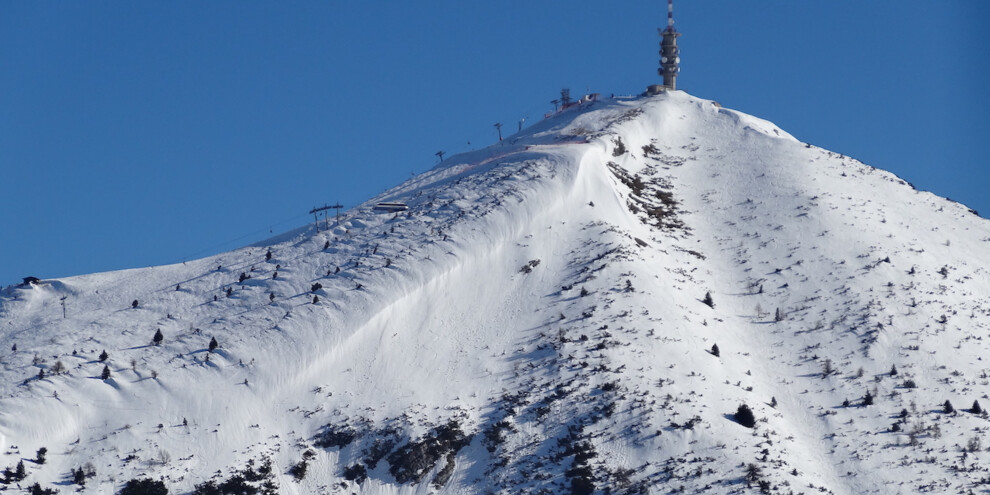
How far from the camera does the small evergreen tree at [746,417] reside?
85000 millimetres

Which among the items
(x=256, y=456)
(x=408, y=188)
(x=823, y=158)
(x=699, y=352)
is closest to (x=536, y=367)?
(x=699, y=352)

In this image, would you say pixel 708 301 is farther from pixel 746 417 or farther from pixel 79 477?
pixel 79 477

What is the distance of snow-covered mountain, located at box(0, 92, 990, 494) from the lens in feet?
275

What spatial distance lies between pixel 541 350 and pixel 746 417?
14.7m

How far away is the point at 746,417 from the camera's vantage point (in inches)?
3351

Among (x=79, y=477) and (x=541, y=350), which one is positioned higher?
(x=541, y=350)

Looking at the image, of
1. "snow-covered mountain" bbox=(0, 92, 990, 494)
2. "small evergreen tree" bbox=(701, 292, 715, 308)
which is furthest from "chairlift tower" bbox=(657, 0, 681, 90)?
"small evergreen tree" bbox=(701, 292, 715, 308)

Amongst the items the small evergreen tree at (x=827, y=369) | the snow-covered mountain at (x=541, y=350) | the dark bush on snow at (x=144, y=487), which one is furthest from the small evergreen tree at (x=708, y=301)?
the dark bush on snow at (x=144, y=487)

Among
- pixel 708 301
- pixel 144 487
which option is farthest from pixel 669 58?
pixel 144 487

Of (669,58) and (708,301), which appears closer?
(708,301)

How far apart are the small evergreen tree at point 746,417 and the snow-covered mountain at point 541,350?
0.53 m

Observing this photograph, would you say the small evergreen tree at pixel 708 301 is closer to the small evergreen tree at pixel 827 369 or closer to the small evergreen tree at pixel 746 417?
the small evergreen tree at pixel 827 369

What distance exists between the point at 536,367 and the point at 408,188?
44.3 metres

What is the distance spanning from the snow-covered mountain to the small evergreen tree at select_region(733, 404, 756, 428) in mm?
530
